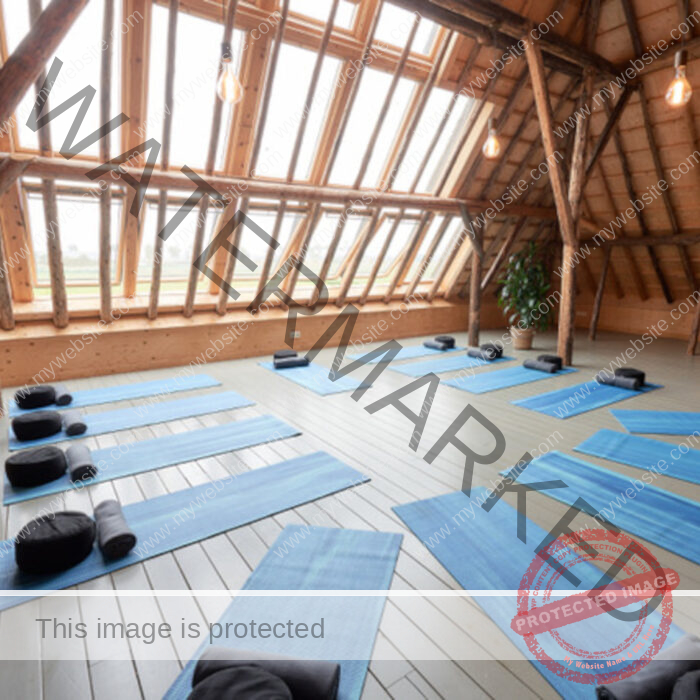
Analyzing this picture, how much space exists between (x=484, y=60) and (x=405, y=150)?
4.71 feet

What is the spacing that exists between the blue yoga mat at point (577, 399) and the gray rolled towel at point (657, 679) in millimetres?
3099

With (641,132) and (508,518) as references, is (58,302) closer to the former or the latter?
(508,518)

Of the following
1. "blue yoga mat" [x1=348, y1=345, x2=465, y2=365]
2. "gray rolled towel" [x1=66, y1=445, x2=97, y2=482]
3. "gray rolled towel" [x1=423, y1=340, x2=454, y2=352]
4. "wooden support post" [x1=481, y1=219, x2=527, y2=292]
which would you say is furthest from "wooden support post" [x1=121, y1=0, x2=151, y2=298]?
"wooden support post" [x1=481, y1=219, x2=527, y2=292]

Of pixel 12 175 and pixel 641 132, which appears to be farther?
pixel 641 132

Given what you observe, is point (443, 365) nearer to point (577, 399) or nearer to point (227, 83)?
point (577, 399)

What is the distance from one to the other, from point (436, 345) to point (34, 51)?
19.6 feet

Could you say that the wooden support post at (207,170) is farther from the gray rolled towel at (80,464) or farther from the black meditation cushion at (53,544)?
the black meditation cushion at (53,544)

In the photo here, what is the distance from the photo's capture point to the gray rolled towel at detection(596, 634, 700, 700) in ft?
4.73

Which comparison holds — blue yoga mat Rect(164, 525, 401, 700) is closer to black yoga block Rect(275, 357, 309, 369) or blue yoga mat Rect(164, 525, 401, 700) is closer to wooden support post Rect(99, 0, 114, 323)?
black yoga block Rect(275, 357, 309, 369)

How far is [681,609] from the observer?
6.73ft

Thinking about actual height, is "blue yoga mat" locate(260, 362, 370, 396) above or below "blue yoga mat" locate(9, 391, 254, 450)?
above

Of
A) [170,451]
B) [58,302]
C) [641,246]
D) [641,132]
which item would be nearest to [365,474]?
[170,451]

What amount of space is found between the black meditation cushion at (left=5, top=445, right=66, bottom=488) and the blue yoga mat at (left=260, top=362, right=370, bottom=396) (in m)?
2.61

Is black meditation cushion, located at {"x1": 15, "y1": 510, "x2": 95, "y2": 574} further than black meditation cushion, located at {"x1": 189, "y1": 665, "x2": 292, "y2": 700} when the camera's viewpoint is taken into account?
Yes
